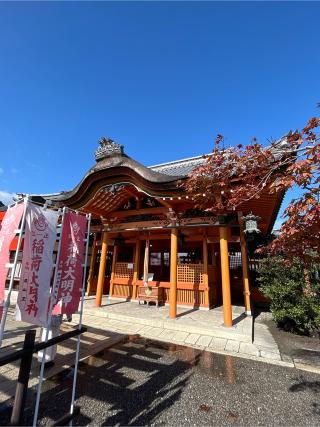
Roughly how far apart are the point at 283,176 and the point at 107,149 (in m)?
6.63

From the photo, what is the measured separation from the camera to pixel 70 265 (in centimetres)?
305

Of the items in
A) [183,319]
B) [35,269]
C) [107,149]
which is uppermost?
[107,149]

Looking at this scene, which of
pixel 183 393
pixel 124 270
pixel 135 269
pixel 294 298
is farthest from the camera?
pixel 124 270

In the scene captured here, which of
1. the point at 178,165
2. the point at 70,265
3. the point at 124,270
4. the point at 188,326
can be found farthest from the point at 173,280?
the point at 178,165

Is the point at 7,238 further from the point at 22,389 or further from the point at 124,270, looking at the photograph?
the point at 124,270

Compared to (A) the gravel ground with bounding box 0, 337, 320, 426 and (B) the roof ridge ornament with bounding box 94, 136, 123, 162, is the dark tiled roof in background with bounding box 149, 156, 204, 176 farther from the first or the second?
(A) the gravel ground with bounding box 0, 337, 320, 426

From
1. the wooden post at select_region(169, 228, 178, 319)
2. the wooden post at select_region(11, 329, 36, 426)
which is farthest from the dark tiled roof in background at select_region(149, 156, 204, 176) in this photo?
the wooden post at select_region(11, 329, 36, 426)

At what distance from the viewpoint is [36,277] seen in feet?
8.57

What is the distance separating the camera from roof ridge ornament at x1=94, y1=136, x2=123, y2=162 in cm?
794

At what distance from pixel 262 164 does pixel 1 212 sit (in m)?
4.79

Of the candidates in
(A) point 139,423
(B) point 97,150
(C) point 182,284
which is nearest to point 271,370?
(A) point 139,423

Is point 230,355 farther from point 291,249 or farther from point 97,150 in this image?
point 97,150

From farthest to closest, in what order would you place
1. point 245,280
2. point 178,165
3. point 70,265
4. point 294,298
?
1. point 178,165
2. point 245,280
3. point 294,298
4. point 70,265

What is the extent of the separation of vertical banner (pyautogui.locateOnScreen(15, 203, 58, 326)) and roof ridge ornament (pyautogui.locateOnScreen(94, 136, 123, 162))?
5.67 metres
